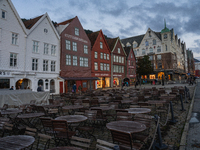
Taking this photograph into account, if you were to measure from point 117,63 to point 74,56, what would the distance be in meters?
15.5

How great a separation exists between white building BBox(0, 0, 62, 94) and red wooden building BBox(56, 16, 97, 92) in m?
1.37

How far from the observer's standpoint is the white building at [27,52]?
19.4 meters

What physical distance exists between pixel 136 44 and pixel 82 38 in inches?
1645

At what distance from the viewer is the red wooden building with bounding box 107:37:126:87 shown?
131 ft

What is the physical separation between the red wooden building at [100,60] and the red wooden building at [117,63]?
58.8 inches

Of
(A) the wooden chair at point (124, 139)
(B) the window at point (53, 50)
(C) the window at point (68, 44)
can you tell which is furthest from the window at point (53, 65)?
(A) the wooden chair at point (124, 139)

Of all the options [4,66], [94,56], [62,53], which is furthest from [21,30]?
[94,56]

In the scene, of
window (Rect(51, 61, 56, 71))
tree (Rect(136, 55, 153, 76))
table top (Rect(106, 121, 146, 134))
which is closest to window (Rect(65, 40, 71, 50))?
window (Rect(51, 61, 56, 71))

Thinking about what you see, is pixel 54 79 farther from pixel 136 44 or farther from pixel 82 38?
pixel 136 44

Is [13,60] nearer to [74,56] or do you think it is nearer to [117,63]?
[74,56]

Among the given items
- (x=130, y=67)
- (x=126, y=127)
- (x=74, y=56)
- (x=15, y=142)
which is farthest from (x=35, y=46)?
(x=130, y=67)

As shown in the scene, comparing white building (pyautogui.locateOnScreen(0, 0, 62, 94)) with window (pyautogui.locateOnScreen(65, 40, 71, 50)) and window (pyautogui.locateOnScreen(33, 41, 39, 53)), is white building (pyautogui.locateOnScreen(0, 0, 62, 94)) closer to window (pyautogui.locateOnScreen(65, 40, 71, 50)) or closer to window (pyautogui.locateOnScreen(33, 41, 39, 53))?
window (pyautogui.locateOnScreen(33, 41, 39, 53))

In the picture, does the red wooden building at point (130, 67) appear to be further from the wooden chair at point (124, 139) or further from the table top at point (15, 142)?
the table top at point (15, 142)

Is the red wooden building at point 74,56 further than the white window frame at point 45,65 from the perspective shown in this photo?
Yes
